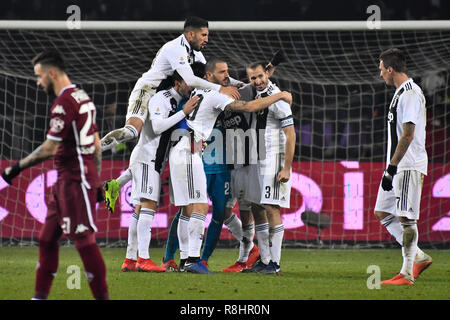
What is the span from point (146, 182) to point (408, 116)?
248 cm

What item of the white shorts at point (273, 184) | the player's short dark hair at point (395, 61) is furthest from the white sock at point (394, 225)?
the player's short dark hair at point (395, 61)

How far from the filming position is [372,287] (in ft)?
20.5

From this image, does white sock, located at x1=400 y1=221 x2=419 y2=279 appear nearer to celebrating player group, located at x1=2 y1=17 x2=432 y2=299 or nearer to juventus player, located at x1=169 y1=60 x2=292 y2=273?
celebrating player group, located at x1=2 y1=17 x2=432 y2=299

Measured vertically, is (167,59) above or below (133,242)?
above

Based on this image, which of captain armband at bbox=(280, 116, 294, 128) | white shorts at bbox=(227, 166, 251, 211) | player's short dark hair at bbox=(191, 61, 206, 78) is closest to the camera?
captain armband at bbox=(280, 116, 294, 128)

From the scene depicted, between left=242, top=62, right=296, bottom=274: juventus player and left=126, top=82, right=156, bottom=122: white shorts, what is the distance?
1016 mm

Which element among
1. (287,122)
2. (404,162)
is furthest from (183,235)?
(404,162)

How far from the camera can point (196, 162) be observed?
7.20 meters

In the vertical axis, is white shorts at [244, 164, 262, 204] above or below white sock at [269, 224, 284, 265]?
above

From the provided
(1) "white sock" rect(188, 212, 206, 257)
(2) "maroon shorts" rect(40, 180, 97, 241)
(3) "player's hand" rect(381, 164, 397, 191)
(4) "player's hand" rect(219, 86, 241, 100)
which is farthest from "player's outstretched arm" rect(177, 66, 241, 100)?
(2) "maroon shorts" rect(40, 180, 97, 241)

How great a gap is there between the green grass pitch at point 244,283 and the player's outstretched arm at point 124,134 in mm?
1176

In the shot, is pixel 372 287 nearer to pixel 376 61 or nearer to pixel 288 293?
pixel 288 293

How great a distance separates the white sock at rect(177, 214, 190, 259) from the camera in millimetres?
7340

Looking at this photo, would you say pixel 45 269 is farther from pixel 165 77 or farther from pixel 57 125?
pixel 165 77
